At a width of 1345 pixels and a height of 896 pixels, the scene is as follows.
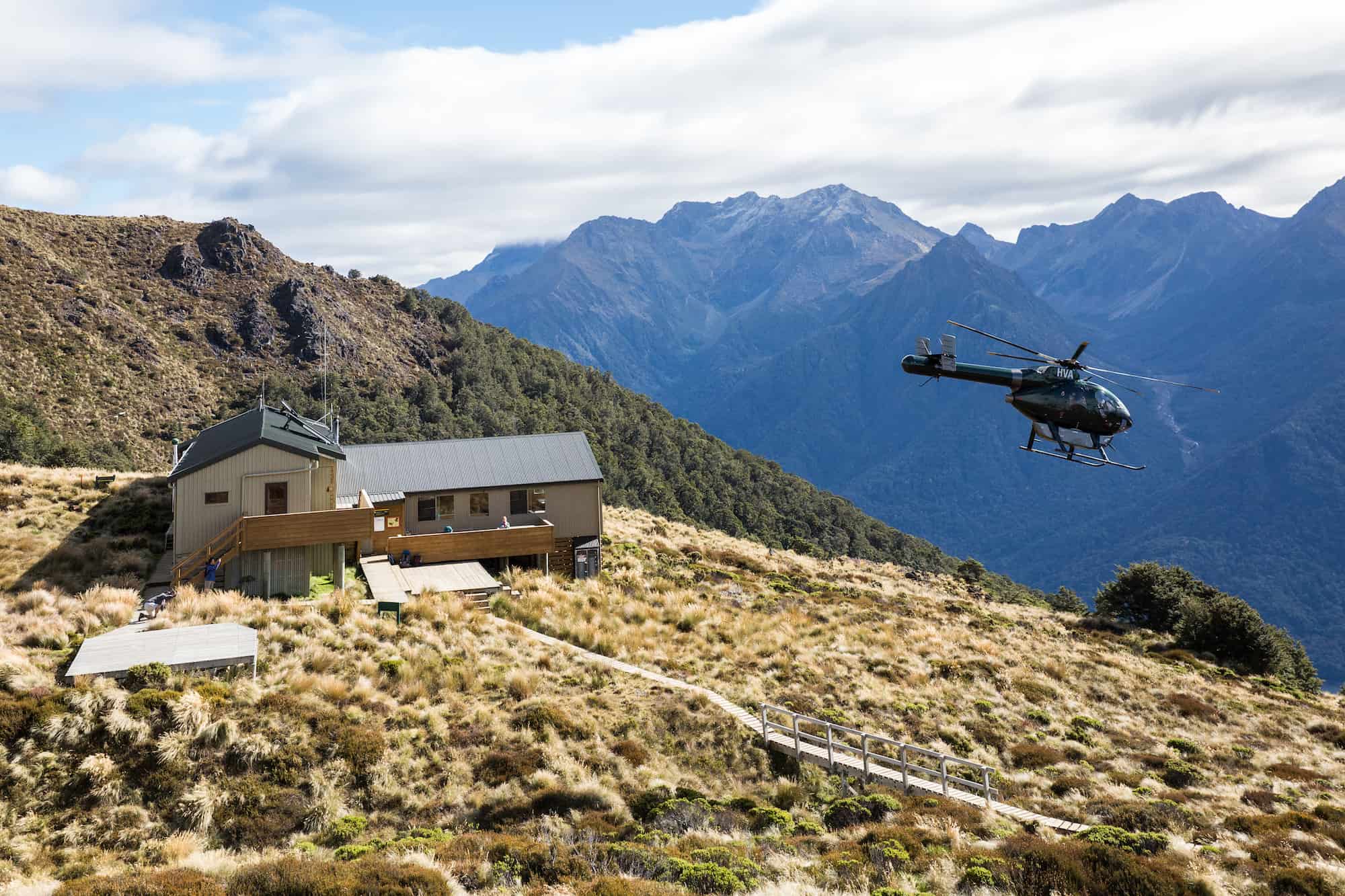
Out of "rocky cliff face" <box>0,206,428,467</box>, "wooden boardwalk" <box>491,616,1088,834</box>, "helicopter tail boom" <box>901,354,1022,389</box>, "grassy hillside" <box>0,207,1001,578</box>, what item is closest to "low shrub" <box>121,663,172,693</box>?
"wooden boardwalk" <box>491,616,1088,834</box>

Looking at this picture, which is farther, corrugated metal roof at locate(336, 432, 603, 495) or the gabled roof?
corrugated metal roof at locate(336, 432, 603, 495)

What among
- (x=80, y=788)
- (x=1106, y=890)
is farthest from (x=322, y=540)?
(x=1106, y=890)

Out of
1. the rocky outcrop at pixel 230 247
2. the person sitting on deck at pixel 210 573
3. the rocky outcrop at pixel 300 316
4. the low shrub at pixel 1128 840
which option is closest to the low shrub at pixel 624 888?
the low shrub at pixel 1128 840

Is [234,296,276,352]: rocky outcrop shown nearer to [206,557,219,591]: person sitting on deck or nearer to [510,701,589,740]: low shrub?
[206,557,219,591]: person sitting on deck

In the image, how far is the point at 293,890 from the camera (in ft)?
39.7

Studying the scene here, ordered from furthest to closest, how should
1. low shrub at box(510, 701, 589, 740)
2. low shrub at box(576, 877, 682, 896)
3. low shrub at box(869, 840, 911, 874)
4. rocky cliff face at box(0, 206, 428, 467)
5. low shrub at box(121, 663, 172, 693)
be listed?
rocky cliff face at box(0, 206, 428, 467) < low shrub at box(510, 701, 589, 740) < low shrub at box(121, 663, 172, 693) < low shrub at box(869, 840, 911, 874) < low shrub at box(576, 877, 682, 896)

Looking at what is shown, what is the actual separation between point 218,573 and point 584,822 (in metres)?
16.9

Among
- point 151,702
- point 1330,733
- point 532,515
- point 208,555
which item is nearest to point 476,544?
point 532,515

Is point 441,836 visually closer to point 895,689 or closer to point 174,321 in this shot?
point 895,689

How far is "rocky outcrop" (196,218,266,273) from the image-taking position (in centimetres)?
11438

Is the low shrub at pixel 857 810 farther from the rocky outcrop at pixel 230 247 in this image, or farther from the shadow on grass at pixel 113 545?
the rocky outcrop at pixel 230 247

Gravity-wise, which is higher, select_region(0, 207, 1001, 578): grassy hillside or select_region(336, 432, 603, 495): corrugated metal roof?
select_region(0, 207, 1001, 578): grassy hillside

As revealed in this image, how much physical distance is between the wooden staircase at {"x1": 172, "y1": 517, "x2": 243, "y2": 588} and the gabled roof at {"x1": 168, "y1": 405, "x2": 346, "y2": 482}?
227cm

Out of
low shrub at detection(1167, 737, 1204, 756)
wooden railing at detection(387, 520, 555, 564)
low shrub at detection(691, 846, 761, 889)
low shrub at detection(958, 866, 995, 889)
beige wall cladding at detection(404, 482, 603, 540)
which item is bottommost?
low shrub at detection(1167, 737, 1204, 756)
